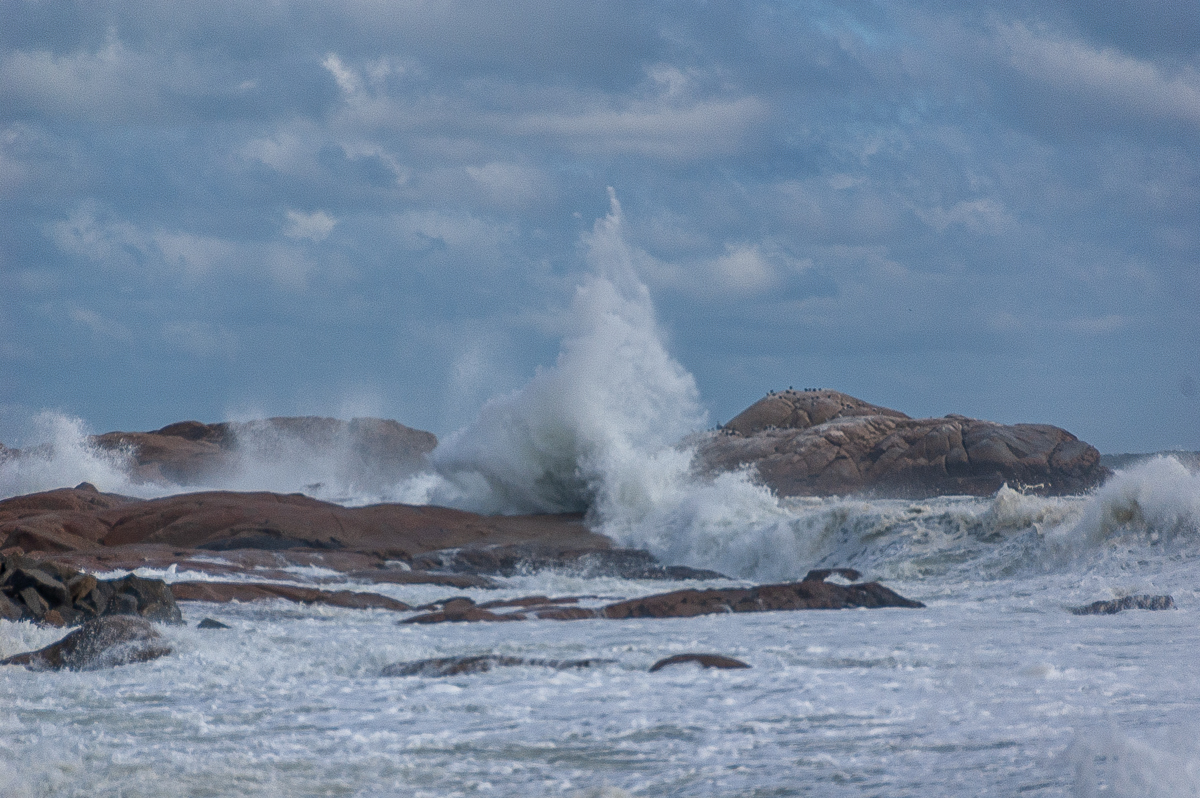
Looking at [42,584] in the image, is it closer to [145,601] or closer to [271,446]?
[145,601]

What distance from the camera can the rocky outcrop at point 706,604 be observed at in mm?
11312

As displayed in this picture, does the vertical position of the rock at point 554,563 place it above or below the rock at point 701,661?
above

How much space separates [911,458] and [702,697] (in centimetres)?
2149

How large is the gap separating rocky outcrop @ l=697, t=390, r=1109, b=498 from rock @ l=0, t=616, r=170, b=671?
59.2 feet

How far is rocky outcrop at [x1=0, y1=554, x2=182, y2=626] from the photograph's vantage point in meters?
10.2

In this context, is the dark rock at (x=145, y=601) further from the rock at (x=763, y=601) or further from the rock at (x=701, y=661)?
the rock at (x=701, y=661)

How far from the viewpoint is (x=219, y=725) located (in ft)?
20.7

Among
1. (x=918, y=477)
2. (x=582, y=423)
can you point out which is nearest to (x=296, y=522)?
(x=582, y=423)

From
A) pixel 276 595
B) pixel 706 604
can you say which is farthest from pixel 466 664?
pixel 276 595

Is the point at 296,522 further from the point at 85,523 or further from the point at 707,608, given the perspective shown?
the point at 707,608

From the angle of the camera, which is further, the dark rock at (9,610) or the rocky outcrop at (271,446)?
the rocky outcrop at (271,446)

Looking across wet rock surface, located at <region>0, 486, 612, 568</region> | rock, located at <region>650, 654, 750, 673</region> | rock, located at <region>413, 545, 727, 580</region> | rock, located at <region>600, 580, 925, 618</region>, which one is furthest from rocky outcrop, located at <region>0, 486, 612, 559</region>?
rock, located at <region>650, 654, 750, 673</region>

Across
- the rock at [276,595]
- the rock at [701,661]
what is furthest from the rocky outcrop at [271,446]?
the rock at [701,661]

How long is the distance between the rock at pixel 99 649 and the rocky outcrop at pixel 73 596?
1.48 metres
